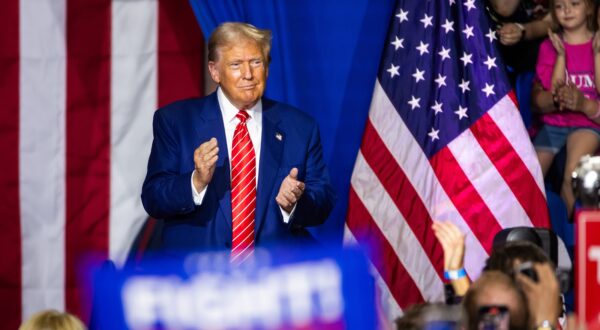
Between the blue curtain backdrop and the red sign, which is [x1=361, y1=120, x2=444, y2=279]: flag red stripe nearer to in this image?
the blue curtain backdrop

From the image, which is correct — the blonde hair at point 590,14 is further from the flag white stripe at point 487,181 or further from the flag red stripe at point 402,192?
the flag red stripe at point 402,192

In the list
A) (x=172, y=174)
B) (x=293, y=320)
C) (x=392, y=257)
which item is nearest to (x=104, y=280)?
(x=293, y=320)

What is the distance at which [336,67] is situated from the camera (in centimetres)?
704

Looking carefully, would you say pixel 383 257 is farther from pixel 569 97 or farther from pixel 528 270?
pixel 528 270

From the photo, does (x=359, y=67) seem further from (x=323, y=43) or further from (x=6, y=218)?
(x=6, y=218)

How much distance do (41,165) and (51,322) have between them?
3.04 m

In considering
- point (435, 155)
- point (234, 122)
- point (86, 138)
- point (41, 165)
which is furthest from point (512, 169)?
point (41, 165)

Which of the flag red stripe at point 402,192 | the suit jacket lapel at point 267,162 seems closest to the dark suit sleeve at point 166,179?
the suit jacket lapel at point 267,162

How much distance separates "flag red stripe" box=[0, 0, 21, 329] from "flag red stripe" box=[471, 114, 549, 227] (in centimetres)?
256

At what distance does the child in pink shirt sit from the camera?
6.64 m

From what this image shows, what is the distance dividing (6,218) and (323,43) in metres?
2.03

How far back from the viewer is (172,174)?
17.1 feet

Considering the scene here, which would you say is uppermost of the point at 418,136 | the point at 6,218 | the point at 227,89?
the point at 227,89

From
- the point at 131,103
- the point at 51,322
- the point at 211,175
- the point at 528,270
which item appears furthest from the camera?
the point at 131,103
